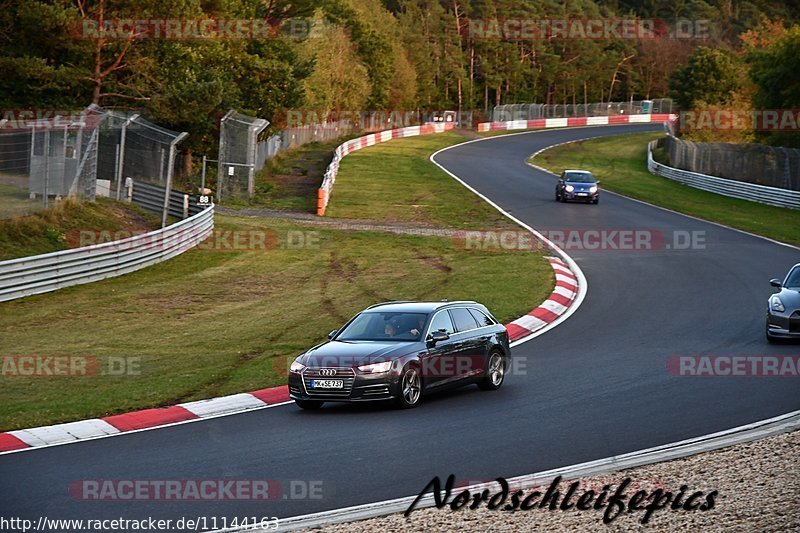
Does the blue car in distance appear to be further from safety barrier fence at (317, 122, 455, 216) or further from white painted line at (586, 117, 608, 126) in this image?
white painted line at (586, 117, 608, 126)

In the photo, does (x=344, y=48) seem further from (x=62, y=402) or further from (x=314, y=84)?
(x=62, y=402)

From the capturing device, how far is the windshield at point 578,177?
45906 millimetres

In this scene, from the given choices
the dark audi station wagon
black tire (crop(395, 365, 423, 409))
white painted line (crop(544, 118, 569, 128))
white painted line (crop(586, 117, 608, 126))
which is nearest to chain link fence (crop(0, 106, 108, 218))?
the dark audi station wagon

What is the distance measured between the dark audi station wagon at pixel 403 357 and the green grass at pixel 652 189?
21.5 meters

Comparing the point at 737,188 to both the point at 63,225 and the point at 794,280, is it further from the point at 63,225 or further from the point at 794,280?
the point at 63,225

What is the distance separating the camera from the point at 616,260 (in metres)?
30.1

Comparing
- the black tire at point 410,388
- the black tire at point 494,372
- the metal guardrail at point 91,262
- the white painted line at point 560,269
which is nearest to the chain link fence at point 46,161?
the metal guardrail at point 91,262

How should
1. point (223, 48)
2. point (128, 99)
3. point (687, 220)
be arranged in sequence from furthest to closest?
point (223, 48) < point (128, 99) < point (687, 220)

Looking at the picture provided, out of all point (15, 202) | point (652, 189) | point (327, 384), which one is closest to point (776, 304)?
point (327, 384)

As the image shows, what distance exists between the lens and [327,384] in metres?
13.8

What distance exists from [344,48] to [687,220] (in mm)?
55684

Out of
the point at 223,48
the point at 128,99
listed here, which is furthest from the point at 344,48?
the point at 128,99

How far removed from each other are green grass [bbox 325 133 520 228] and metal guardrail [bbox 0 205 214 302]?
12.1 metres

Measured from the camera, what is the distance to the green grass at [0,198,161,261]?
25188 millimetres
